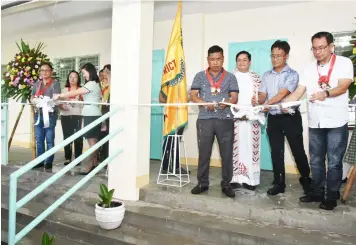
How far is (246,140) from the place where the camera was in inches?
133

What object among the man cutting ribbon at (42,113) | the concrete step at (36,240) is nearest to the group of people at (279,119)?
the concrete step at (36,240)

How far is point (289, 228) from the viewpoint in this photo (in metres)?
2.66

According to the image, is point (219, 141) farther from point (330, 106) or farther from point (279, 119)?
point (330, 106)

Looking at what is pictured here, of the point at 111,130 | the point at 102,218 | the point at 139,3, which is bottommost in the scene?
the point at 102,218

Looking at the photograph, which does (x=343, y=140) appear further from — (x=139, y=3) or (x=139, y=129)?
(x=139, y=3)

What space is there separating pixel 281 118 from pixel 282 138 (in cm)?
21

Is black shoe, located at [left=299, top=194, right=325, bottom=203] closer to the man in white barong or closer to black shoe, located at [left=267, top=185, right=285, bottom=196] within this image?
black shoe, located at [left=267, top=185, right=285, bottom=196]

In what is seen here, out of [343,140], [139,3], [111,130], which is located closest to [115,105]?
[111,130]

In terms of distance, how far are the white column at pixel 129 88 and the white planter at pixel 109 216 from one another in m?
0.47

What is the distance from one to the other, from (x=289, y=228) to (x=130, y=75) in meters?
2.11

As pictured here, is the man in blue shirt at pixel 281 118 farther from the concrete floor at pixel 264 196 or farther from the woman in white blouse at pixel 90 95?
the woman in white blouse at pixel 90 95

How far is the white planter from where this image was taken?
9.44 ft

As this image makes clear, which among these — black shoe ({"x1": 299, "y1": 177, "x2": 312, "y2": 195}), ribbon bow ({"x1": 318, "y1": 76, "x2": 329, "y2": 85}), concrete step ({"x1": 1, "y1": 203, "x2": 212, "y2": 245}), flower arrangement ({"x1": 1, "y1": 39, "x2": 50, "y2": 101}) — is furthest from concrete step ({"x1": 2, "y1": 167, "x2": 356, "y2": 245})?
flower arrangement ({"x1": 1, "y1": 39, "x2": 50, "y2": 101})

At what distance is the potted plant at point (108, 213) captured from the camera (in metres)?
2.88
